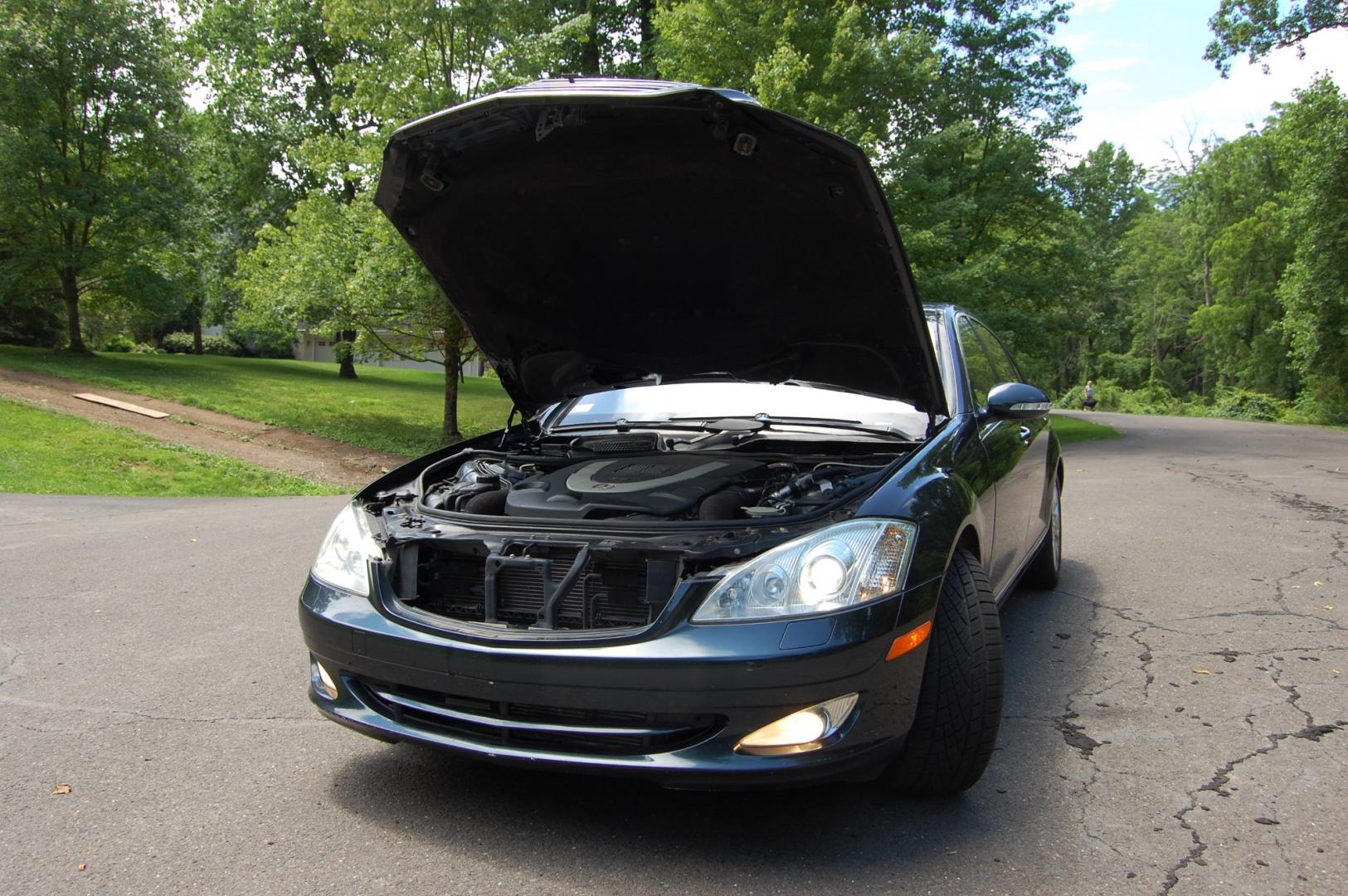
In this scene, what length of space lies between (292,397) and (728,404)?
67.0ft

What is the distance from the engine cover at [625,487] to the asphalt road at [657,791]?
86cm

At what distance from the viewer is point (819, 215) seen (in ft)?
11.1

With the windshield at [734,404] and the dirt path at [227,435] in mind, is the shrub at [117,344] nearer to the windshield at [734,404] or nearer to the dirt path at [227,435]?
the dirt path at [227,435]

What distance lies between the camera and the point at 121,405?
17.1 metres

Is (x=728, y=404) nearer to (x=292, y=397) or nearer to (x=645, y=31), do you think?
(x=292, y=397)

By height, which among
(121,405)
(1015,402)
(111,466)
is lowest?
(111,466)

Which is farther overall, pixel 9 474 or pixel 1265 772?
pixel 9 474

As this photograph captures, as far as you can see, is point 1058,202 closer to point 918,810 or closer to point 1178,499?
point 1178,499

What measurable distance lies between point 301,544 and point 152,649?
2882 millimetres

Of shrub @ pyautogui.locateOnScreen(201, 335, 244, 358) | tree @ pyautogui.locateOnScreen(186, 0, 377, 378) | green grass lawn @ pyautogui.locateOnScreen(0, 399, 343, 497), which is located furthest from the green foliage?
green grass lawn @ pyautogui.locateOnScreen(0, 399, 343, 497)

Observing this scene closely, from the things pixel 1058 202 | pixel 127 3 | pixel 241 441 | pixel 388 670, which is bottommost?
pixel 241 441

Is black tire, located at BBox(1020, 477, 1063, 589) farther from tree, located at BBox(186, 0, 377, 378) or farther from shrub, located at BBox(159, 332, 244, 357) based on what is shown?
shrub, located at BBox(159, 332, 244, 357)

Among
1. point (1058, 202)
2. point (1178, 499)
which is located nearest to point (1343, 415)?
point (1058, 202)

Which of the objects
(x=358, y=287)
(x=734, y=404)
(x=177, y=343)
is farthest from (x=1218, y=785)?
(x=177, y=343)
